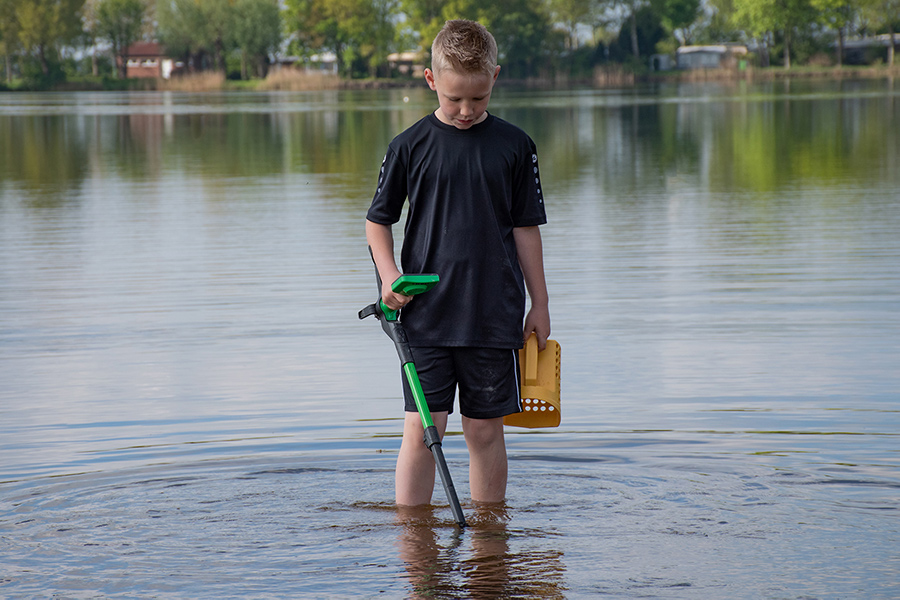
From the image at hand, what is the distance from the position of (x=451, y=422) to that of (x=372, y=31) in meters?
105

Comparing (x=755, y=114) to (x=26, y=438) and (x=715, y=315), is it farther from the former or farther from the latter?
(x=26, y=438)

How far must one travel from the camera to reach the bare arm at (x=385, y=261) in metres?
3.34

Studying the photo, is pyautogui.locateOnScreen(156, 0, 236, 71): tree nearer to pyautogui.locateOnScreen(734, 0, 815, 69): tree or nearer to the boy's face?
pyautogui.locateOnScreen(734, 0, 815, 69): tree

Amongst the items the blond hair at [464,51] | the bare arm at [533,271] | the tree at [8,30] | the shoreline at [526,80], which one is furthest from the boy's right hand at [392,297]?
the tree at [8,30]

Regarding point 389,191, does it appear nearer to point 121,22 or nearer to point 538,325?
point 538,325

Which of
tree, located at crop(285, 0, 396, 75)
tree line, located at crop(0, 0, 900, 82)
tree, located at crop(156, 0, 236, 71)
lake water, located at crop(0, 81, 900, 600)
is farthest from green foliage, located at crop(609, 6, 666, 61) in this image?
lake water, located at crop(0, 81, 900, 600)

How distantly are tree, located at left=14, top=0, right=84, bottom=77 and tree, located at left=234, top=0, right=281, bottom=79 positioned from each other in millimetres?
14137

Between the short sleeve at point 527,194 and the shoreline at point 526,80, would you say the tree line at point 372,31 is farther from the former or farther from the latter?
the short sleeve at point 527,194

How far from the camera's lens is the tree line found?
91.7 metres

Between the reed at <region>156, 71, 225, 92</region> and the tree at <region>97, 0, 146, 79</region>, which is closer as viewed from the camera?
the reed at <region>156, 71, 225, 92</region>


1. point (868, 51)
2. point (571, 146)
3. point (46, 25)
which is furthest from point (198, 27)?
Result: point (571, 146)

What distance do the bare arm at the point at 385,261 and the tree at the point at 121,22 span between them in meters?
115

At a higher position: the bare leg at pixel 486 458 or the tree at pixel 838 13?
the tree at pixel 838 13

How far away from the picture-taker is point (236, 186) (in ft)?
50.0
